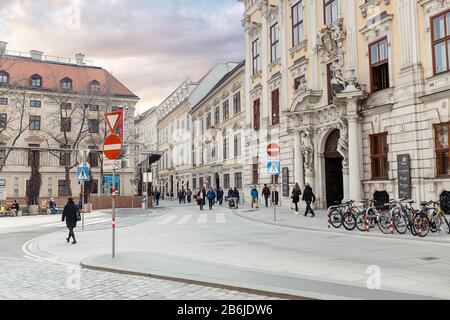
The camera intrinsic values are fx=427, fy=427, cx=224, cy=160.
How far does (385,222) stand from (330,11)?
47.6 feet

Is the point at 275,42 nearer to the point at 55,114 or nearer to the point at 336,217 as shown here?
the point at 336,217

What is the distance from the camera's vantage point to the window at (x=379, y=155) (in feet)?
65.0

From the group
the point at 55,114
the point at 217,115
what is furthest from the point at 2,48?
the point at 217,115

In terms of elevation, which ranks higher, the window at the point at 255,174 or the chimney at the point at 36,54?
the chimney at the point at 36,54

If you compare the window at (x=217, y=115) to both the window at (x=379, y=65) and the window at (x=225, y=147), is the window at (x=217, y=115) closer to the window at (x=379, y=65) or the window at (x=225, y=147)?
the window at (x=225, y=147)

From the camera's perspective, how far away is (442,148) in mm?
16766

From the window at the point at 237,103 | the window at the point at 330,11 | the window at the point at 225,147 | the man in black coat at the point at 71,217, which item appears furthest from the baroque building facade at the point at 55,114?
the man in black coat at the point at 71,217

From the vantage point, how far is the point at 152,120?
8644 cm

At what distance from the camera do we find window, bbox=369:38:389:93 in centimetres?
2005

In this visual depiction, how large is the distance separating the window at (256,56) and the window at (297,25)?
5769mm

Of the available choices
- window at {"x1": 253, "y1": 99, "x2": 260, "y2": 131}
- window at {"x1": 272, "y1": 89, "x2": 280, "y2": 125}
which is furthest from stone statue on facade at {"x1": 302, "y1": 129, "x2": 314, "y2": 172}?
window at {"x1": 253, "y1": 99, "x2": 260, "y2": 131}

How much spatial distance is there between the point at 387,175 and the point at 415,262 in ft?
37.1
